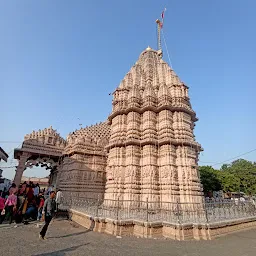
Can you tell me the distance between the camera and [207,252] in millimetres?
6965

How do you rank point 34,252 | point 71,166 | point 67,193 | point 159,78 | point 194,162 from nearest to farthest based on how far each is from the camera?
point 34,252, point 194,162, point 159,78, point 67,193, point 71,166

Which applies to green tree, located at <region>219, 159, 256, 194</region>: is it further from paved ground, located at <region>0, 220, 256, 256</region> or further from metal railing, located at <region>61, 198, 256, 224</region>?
paved ground, located at <region>0, 220, 256, 256</region>

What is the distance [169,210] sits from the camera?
10.0 metres

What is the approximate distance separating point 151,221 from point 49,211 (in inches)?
188

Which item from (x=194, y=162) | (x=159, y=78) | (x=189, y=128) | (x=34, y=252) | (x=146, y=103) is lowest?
(x=34, y=252)

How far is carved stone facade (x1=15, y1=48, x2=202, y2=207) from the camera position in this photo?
43.6 feet

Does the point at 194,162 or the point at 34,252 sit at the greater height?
the point at 194,162

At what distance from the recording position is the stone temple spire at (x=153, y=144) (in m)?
13.2

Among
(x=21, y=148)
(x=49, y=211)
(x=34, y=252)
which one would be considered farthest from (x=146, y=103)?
(x=21, y=148)

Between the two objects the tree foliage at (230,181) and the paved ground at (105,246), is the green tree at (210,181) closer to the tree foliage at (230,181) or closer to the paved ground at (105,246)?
the tree foliage at (230,181)

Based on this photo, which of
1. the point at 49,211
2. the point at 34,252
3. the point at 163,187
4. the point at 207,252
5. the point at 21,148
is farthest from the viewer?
the point at 21,148

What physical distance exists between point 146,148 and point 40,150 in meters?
16.5

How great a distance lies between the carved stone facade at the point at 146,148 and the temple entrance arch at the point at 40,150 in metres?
4.86

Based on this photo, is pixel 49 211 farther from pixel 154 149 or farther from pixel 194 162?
pixel 194 162
